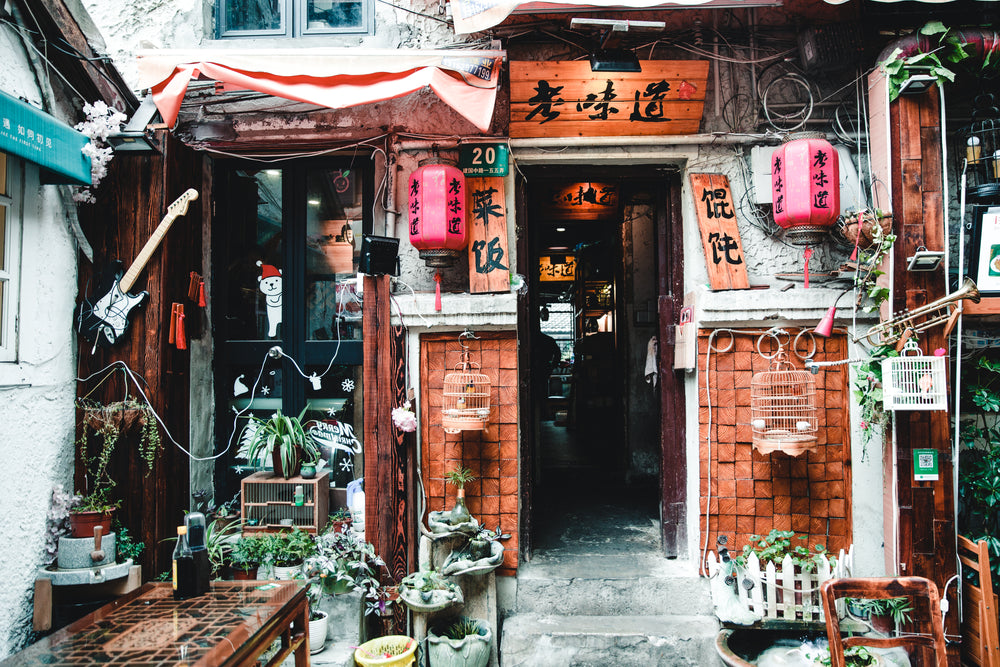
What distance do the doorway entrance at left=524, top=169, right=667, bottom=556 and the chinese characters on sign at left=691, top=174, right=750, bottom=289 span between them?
614 mm

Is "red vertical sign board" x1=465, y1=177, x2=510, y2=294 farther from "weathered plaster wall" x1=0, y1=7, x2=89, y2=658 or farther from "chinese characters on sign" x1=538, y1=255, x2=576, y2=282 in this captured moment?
"chinese characters on sign" x1=538, y1=255, x2=576, y2=282

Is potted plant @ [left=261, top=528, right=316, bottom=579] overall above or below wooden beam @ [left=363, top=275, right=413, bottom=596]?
below

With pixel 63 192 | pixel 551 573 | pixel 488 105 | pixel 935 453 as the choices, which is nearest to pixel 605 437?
pixel 551 573

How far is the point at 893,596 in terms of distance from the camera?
3568 millimetres

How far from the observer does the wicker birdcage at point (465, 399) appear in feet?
16.5

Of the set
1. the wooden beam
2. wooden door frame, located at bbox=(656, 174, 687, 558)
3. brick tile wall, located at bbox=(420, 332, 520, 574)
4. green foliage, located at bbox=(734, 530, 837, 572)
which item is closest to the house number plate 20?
the wooden beam

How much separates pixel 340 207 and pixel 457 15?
2.28 meters

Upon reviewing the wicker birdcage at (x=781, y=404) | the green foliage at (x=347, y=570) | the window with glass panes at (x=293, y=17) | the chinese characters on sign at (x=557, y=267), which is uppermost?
the window with glass panes at (x=293, y=17)

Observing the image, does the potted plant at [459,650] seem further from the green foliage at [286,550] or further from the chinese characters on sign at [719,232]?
the chinese characters on sign at [719,232]

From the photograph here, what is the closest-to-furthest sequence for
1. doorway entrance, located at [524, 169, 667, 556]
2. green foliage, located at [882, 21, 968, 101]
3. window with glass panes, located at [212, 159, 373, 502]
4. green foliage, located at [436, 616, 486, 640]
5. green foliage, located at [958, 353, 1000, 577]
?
green foliage, located at [882, 21, 968, 101]
green foliage, located at [958, 353, 1000, 577]
green foliage, located at [436, 616, 486, 640]
window with glass panes, located at [212, 159, 373, 502]
doorway entrance, located at [524, 169, 667, 556]

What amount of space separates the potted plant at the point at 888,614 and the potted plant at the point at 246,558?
16.5ft

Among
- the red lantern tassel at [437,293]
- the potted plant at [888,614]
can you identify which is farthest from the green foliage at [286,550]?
the potted plant at [888,614]

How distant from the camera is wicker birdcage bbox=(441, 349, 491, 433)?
5.02 meters

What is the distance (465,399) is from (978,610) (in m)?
4.31
